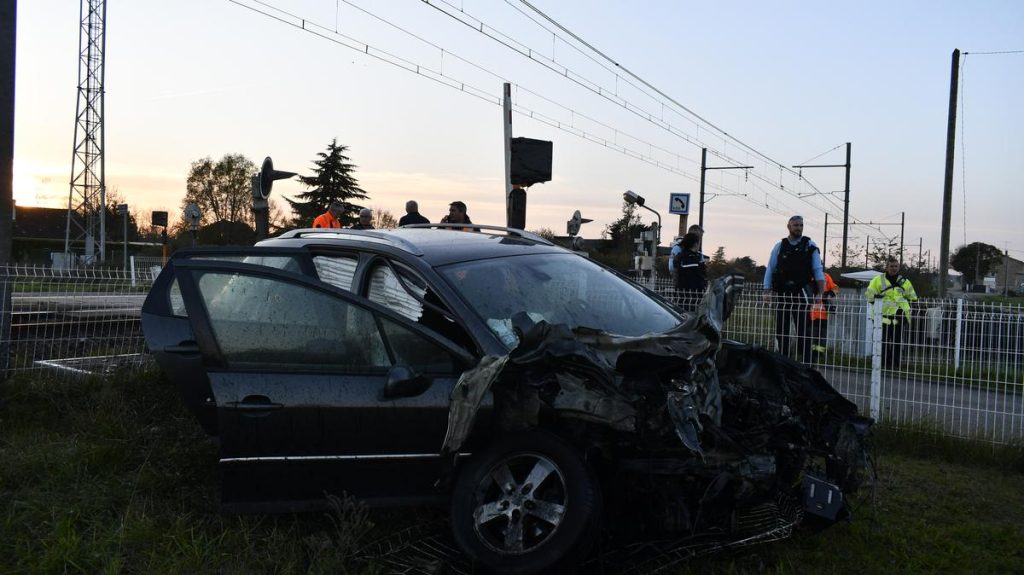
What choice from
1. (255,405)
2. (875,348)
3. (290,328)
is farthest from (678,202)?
(255,405)

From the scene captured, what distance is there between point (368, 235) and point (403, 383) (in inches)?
52.4

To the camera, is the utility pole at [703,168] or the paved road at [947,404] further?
the utility pole at [703,168]

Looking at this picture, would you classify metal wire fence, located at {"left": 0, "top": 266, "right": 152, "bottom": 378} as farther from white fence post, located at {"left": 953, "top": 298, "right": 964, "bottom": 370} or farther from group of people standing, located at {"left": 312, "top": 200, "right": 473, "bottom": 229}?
white fence post, located at {"left": 953, "top": 298, "right": 964, "bottom": 370}

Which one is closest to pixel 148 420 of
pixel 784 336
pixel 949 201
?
pixel 784 336

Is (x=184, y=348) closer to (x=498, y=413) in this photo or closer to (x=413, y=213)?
(x=498, y=413)

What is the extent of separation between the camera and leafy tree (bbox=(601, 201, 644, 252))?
59219 millimetres

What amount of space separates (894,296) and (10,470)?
30.3 feet

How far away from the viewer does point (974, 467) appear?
600 cm

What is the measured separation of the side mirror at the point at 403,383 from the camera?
362cm

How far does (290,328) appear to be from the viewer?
3975 mm

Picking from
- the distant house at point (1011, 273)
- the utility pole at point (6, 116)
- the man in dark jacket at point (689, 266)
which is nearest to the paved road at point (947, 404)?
the man in dark jacket at point (689, 266)

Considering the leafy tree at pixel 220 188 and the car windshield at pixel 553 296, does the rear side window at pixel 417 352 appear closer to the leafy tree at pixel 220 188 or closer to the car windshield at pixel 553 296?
the car windshield at pixel 553 296

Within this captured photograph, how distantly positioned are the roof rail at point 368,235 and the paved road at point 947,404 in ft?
14.0

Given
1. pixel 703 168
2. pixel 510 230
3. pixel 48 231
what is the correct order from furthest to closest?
pixel 48 231
pixel 703 168
pixel 510 230
